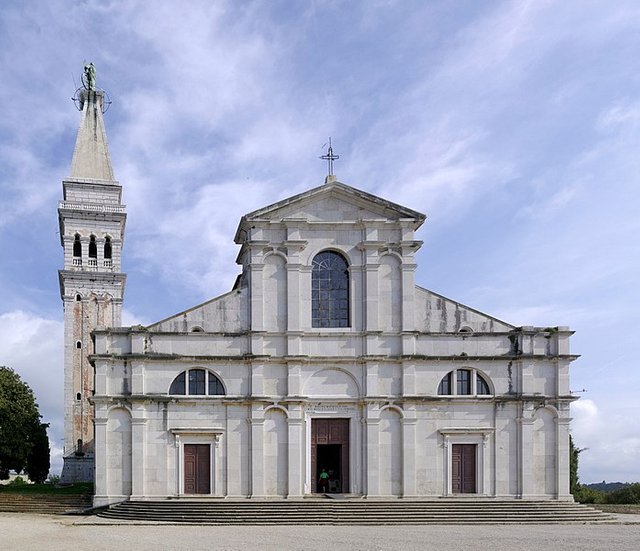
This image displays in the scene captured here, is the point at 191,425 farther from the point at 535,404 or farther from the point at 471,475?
the point at 535,404

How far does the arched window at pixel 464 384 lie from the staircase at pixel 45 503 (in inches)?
661

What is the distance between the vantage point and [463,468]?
35562 mm

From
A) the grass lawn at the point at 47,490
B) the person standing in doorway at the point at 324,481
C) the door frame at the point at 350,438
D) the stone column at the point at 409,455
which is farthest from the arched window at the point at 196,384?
the stone column at the point at 409,455

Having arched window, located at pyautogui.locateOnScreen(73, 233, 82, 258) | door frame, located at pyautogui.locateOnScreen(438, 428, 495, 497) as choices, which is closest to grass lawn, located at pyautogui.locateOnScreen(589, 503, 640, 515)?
door frame, located at pyautogui.locateOnScreen(438, 428, 495, 497)

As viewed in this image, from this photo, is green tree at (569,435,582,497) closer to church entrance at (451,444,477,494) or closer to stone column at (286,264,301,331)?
church entrance at (451,444,477,494)

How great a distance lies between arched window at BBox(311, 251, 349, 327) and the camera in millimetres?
36344

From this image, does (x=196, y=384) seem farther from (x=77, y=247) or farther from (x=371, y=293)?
(x=77, y=247)

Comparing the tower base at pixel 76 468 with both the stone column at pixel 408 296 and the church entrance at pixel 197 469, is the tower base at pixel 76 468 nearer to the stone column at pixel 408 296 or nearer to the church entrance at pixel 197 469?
the church entrance at pixel 197 469

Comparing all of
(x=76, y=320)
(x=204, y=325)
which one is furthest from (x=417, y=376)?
(x=76, y=320)

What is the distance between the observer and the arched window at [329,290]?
36.3 meters

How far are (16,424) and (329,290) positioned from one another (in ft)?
91.8

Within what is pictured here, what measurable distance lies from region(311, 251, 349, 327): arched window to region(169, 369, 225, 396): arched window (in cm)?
508

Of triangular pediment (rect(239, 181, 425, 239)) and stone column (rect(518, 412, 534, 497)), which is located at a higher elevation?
triangular pediment (rect(239, 181, 425, 239))

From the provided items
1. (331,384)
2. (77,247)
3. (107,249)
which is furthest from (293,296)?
(77,247)
